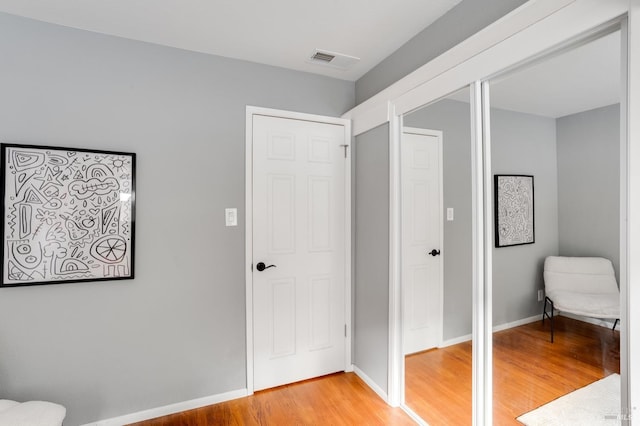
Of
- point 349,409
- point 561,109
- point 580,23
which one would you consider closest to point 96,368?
point 349,409

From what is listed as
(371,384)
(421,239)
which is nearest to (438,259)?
(421,239)

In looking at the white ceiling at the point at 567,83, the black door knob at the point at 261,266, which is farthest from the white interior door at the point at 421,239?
the black door knob at the point at 261,266

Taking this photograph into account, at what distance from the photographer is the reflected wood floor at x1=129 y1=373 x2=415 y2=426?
7.04 feet

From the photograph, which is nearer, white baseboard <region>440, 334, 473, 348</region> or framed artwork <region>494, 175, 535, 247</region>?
framed artwork <region>494, 175, 535, 247</region>

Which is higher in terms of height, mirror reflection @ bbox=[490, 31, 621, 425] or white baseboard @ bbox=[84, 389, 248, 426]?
mirror reflection @ bbox=[490, 31, 621, 425]

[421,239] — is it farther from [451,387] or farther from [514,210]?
[451,387]

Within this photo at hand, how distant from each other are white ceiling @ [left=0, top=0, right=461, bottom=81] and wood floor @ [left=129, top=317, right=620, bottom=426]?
5.76 feet

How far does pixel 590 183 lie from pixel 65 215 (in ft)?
8.68

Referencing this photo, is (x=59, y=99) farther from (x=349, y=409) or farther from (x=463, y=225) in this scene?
(x=349, y=409)

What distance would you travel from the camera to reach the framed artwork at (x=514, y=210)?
1.55 m

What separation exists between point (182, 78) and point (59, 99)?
721mm

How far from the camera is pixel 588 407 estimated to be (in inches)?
49.1

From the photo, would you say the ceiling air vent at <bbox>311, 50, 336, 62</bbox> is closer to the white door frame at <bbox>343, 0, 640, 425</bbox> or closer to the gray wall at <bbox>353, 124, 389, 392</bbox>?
the white door frame at <bbox>343, 0, 640, 425</bbox>

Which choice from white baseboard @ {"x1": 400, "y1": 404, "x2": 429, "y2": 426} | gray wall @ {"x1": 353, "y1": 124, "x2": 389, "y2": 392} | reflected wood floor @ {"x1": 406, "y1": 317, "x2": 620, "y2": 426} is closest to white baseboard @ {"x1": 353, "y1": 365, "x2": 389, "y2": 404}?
gray wall @ {"x1": 353, "y1": 124, "x2": 389, "y2": 392}
